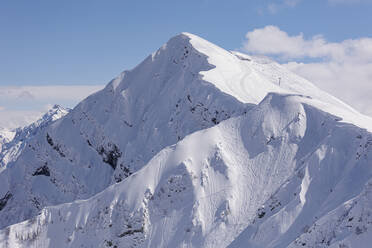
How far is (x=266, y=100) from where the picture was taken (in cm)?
4262

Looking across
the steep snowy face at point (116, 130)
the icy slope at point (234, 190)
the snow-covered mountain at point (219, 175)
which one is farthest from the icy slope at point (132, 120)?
the icy slope at point (234, 190)

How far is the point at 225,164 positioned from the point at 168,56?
35.6 meters

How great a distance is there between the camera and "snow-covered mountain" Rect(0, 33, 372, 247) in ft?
97.9

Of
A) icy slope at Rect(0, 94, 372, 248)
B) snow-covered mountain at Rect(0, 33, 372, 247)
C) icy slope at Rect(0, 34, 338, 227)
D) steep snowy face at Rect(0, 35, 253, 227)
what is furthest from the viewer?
steep snowy face at Rect(0, 35, 253, 227)

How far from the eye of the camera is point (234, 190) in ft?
119

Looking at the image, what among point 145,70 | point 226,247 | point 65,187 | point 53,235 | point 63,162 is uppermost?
point 145,70

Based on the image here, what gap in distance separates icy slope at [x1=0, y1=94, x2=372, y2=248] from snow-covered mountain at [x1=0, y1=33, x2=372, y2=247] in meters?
0.11

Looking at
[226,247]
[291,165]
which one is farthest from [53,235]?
[291,165]

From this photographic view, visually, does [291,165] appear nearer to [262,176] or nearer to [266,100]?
[262,176]

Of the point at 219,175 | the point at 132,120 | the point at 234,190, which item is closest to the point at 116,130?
the point at 132,120

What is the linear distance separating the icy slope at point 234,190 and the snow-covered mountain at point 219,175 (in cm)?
11

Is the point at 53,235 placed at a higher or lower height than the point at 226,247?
higher

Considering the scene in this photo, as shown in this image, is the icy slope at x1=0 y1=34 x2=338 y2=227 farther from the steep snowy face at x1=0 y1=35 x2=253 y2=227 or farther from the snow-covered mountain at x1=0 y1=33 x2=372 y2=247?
the snow-covered mountain at x1=0 y1=33 x2=372 y2=247

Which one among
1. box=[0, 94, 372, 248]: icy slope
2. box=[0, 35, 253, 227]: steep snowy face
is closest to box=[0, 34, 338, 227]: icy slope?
box=[0, 35, 253, 227]: steep snowy face
